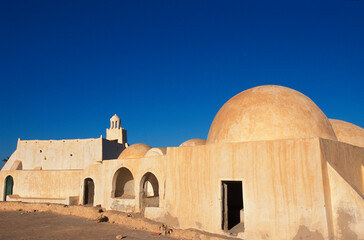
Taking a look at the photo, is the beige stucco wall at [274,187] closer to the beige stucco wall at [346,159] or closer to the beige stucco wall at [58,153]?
the beige stucco wall at [346,159]

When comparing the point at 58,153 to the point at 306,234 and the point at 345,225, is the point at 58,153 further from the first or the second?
the point at 345,225

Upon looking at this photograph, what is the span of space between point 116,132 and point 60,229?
69.9 feet


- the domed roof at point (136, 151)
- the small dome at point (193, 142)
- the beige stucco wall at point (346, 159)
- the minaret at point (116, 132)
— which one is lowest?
the beige stucco wall at point (346, 159)

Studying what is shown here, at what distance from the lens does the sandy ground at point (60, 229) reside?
9359 millimetres

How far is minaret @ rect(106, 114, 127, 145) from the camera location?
31500mm

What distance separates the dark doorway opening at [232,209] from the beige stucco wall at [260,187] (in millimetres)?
227

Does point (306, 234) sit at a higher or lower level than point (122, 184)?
lower

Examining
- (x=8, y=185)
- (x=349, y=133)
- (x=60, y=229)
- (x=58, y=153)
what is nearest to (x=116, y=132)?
(x=58, y=153)

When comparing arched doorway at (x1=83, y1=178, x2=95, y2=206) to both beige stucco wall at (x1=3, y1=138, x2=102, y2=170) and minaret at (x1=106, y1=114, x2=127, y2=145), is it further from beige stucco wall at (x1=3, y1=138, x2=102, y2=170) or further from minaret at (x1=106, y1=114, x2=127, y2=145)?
minaret at (x1=106, y1=114, x2=127, y2=145)

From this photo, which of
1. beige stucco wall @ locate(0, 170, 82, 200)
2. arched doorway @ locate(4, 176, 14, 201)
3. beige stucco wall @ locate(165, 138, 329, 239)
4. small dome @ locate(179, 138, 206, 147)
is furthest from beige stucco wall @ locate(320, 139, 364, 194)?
arched doorway @ locate(4, 176, 14, 201)

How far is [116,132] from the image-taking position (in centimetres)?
3164

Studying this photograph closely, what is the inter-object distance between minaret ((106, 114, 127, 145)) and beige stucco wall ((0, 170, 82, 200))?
12480 millimetres

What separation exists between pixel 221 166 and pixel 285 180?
193cm

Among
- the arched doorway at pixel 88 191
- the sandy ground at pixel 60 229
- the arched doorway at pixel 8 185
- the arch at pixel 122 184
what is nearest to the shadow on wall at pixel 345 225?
the sandy ground at pixel 60 229
